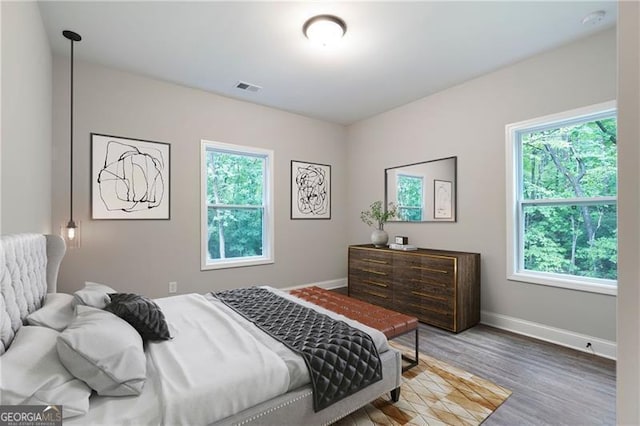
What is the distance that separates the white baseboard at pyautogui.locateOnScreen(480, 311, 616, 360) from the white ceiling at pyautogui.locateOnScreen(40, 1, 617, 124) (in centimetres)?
273

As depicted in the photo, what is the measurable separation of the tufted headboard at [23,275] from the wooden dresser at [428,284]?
10.6 feet

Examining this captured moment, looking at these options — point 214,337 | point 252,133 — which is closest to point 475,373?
point 214,337

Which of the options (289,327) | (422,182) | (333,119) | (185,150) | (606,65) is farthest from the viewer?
(333,119)

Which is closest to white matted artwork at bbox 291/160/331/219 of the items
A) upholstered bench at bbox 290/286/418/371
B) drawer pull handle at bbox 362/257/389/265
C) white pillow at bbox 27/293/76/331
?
drawer pull handle at bbox 362/257/389/265

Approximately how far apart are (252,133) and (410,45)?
2.37m

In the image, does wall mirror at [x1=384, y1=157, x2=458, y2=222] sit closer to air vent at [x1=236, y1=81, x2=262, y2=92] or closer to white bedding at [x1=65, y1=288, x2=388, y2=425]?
air vent at [x1=236, y1=81, x2=262, y2=92]

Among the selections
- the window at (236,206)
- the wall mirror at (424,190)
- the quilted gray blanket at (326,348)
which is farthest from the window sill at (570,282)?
the window at (236,206)

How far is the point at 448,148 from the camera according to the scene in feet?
12.2

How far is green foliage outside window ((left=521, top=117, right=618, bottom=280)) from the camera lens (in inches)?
104

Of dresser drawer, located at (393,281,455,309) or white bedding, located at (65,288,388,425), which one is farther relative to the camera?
dresser drawer, located at (393,281,455,309)

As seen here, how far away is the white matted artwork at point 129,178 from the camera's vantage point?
10.3ft

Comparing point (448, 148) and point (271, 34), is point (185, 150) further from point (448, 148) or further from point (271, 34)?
point (448, 148)

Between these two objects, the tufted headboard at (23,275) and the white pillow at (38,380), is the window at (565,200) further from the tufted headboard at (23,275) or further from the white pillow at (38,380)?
the tufted headboard at (23,275)

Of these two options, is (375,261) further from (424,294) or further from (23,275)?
(23,275)
